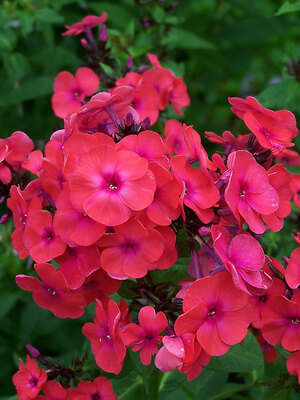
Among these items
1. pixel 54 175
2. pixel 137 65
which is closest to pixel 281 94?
pixel 137 65

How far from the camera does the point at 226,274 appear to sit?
1034mm

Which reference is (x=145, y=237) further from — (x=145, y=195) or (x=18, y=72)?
(x=18, y=72)

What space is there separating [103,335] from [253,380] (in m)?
0.60

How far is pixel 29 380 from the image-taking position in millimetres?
1290

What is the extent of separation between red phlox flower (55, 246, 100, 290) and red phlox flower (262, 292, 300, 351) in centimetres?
38

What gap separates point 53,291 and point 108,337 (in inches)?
5.8

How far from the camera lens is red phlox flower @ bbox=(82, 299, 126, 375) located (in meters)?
1.10

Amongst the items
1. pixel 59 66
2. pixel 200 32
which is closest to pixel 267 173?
pixel 59 66

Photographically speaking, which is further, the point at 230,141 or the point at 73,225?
the point at 230,141

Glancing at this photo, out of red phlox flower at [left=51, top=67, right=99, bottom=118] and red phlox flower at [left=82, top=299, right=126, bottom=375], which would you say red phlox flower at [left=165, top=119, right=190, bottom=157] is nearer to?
red phlox flower at [left=51, top=67, right=99, bottom=118]

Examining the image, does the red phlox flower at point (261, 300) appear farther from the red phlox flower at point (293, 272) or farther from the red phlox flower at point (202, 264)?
the red phlox flower at point (202, 264)

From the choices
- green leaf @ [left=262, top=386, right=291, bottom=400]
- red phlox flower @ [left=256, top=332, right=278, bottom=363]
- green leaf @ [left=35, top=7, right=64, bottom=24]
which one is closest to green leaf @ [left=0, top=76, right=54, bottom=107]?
green leaf @ [left=35, top=7, right=64, bottom=24]

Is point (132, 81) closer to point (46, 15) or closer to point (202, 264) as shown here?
point (202, 264)

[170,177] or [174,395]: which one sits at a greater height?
[170,177]
